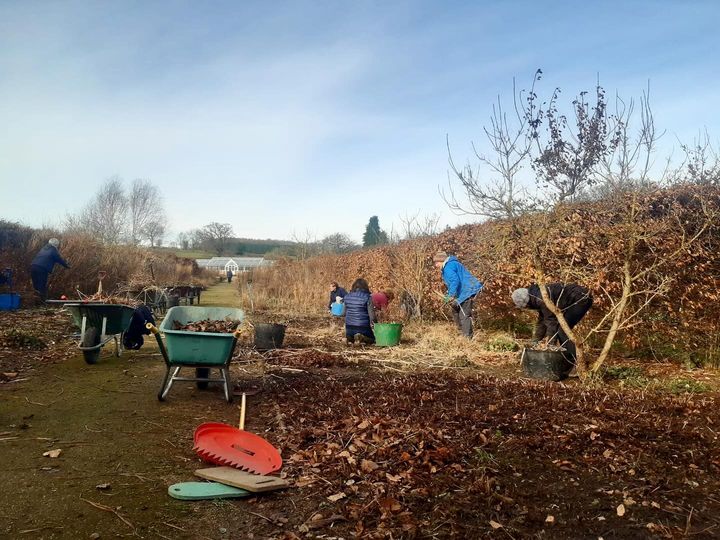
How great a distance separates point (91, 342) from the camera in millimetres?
7148

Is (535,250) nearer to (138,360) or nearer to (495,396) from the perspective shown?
(495,396)

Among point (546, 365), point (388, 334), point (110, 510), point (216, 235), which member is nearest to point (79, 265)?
point (388, 334)

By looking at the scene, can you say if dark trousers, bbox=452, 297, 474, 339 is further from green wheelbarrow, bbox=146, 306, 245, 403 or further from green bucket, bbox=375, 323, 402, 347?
green wheelbarrow, bbox=146, 306, 245, 403

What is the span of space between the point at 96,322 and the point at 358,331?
403cm

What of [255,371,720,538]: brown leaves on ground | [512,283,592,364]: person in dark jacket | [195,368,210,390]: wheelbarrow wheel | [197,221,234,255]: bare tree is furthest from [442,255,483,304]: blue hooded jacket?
[197,221,234,255]: bare tree

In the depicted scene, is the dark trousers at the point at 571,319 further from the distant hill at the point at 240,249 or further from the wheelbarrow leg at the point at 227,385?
the distant hill at the point at 240,249

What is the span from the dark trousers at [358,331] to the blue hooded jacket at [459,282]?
1.49 metres

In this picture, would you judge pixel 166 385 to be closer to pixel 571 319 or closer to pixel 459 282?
pixel 571 319

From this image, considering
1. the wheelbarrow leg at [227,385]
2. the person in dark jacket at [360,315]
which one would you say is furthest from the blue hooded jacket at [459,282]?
the wheelbarrow leg at [227,385]

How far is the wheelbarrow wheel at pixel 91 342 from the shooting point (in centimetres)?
709

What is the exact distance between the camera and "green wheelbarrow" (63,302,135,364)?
23.4 ft

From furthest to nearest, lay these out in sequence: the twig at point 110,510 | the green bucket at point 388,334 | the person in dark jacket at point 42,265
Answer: the person in dark jacket at point 42,265 < the green bucket at point 388,334 < the twig at point 110,510

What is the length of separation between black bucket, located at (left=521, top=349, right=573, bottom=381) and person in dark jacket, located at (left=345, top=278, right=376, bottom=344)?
3.34m

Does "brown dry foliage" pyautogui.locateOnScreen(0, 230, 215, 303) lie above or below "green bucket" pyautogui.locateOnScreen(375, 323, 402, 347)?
above
